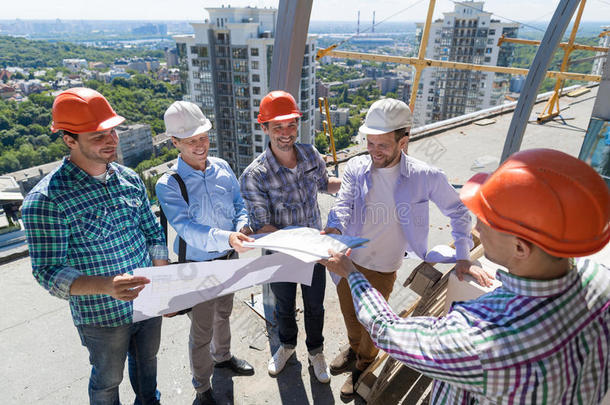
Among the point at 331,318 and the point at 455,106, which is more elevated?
the point at 331,318

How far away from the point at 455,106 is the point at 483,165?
54635 millimetres

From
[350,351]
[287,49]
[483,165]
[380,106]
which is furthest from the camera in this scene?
[483,165]

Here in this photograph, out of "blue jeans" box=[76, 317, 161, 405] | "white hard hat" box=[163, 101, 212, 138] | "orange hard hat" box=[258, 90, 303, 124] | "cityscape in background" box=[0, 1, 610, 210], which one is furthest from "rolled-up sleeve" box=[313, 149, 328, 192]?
"cityscape in background" box=[0, 1, 610, 210]

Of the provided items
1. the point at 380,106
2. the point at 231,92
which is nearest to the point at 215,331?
the point at 380,106

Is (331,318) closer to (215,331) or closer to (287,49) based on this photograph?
(215,331)

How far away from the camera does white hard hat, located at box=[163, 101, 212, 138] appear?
2277 mm

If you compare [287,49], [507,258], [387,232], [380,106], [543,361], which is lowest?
[387,232]

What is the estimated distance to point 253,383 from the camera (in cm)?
278

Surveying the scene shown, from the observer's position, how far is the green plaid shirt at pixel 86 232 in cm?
176

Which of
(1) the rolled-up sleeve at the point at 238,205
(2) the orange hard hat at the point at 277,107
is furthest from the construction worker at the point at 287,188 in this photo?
(1) the rolled-up sleeve at the point at 238,205

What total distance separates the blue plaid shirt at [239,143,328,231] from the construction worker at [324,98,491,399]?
0.22 m

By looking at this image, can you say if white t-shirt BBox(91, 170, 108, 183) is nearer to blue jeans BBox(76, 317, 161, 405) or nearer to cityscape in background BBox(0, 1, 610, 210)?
blue jeans BBox(76, 317, 161, 405)

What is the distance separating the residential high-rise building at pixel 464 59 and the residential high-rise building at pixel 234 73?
33322 mm

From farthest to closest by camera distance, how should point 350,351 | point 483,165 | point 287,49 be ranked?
point 483,165, point 350,351, point 287,49
